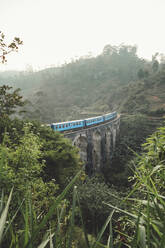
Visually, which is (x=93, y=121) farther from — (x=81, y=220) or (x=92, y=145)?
(x=81, y=220)

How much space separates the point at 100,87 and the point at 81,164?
7197cm

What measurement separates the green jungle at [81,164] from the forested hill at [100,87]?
374 millimetres

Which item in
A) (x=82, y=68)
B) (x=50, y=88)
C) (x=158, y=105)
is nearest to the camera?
(x=158, y=105)

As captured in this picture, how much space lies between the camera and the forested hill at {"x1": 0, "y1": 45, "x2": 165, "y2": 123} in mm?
45781

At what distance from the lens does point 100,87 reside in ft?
252

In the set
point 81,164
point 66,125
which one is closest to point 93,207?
point 81,164

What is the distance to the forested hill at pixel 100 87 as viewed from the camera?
45.8 meters

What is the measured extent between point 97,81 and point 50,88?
24983 mm

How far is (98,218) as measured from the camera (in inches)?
339

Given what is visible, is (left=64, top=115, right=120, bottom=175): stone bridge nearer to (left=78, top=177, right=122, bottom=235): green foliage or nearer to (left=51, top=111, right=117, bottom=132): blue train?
(left=51, top=111, right=117, bottom=132): blue train

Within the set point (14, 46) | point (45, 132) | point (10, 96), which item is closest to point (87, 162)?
point (45, 132)

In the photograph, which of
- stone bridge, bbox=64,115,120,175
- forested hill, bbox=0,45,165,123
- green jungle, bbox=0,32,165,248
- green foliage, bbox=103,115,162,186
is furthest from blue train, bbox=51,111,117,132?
forested hill, bbox=0,45,165,123

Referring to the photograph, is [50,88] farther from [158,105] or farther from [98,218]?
[98,218]

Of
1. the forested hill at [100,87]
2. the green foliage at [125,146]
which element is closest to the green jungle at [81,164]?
the green foliage at [125,146]
